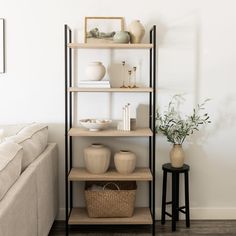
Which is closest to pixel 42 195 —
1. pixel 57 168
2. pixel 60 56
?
pixel 57 168

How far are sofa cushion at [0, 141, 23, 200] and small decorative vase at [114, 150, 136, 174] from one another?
103cm

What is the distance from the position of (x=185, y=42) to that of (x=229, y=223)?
1.52 meters

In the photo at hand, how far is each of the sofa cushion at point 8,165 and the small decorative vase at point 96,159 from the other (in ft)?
3.03

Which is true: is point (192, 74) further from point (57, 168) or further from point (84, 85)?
point (57, 168)

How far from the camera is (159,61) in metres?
3.43

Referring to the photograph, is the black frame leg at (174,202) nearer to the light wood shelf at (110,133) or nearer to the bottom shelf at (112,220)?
the bottom shelf at (112,220)

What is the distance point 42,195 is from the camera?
2.69 m

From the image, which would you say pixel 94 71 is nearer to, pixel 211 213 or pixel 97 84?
pixel 97 84

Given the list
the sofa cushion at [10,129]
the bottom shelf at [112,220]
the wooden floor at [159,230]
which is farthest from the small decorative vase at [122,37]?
the wooden floor at [159,230]

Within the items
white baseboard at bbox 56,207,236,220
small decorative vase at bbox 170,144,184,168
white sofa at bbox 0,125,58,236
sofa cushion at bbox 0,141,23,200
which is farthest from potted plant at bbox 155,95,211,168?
sofa cushion at bbox 0,141,23,200

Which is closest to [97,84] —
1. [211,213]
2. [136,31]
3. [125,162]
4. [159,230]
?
[136,31]

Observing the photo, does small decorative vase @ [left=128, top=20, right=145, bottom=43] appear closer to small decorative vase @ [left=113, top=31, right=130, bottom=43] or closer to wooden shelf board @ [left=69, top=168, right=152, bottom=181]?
small decorative vase @ [left=113, top=31, right=130, bottom=43]

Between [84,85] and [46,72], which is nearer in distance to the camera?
[84,85]

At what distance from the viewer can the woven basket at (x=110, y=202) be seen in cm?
320
